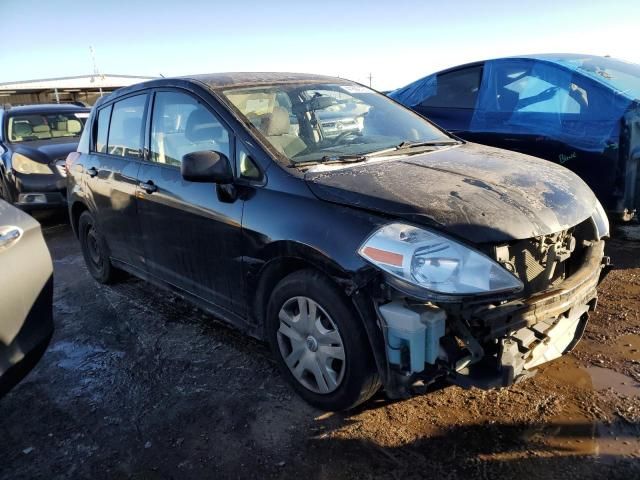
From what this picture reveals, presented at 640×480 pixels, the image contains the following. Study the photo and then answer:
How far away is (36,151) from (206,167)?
5.94 m

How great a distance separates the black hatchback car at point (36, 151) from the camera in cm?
729

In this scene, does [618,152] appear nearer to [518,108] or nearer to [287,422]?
[518,108]

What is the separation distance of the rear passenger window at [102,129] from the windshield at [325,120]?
171cm

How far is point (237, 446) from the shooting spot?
254 centimetres

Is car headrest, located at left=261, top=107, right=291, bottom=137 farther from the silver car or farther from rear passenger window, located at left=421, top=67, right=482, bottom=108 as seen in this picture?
rear passenger window, located at left=421, top=67, right=482, bottom=108

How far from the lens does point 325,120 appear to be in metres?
3.39

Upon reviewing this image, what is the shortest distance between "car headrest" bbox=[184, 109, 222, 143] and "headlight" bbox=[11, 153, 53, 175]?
4.98 m

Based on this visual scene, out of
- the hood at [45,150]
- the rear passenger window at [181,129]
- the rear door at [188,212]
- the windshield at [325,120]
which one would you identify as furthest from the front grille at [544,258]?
the hood at [45,150]

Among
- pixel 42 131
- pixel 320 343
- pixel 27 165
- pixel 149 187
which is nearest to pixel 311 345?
pixel 320 343

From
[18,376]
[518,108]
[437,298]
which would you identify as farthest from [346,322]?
[518,108]

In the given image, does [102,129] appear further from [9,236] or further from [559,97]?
[559,97]

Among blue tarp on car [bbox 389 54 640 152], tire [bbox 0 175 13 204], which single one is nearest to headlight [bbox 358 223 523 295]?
blue tarp on car [bbox 389 54 640 152]

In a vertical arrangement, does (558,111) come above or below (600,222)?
above

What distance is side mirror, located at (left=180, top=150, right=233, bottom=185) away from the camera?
111 inches
